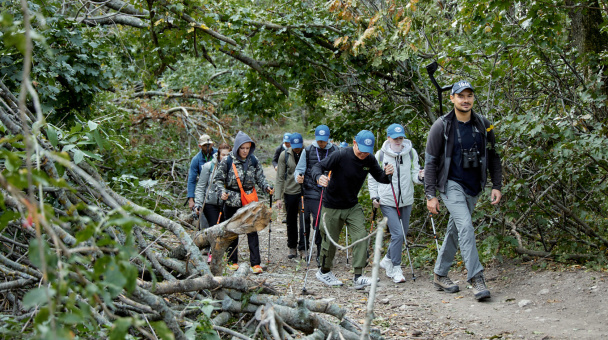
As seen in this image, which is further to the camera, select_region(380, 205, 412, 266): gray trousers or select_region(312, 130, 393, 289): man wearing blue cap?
select_region(380, 205, 412, 266): gray trousers

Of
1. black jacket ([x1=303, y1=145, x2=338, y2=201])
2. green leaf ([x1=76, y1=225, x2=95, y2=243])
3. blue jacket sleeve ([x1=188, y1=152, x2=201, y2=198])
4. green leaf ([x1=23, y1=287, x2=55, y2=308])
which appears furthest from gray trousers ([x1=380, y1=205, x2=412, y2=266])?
green leaf ([x1=23, y1=287, x2=55, y2=308])

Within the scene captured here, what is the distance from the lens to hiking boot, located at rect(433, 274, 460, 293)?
6.29 meters

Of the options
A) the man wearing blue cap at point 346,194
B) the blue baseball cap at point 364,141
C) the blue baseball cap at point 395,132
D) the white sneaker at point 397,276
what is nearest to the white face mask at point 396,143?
the blue baseball cap at point 395,132

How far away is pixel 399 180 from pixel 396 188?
126 millimetres

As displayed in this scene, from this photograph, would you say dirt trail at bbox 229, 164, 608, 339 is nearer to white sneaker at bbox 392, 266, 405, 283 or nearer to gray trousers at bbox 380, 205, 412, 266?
white sneaker at bbox 392, 266, 405, 283

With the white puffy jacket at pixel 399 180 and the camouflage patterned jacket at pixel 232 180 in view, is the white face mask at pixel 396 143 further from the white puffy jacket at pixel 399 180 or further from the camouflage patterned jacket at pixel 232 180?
the camouflage patterned jacket at pixel 232 180

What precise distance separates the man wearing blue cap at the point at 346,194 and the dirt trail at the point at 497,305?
32cm

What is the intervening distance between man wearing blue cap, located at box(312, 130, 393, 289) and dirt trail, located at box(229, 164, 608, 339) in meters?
0.32

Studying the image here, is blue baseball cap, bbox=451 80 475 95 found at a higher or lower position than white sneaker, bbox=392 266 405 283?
higher

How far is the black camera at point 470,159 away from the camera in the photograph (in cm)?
581

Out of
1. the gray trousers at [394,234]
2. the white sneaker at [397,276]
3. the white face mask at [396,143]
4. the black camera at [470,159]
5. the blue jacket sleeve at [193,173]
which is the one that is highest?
the white face mask at [396,143]

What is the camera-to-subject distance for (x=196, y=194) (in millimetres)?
7742

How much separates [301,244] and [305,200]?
1.11 meters

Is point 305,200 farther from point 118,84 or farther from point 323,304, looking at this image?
point 118,84
